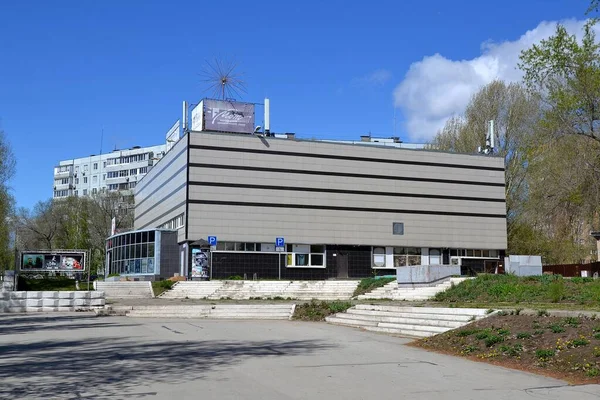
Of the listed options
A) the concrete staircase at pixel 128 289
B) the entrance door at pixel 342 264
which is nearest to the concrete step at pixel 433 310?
the concrete staircase at pixel 128 289

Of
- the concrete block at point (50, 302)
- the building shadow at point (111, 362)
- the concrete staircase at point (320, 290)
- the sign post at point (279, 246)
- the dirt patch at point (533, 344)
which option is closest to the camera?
the building shadow at point (111, 362)

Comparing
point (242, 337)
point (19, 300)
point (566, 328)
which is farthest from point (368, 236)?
point (566, 328)

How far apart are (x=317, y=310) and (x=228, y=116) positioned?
34479 mm

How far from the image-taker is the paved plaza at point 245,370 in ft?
30.7

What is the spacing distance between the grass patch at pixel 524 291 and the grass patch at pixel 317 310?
16.3 ft

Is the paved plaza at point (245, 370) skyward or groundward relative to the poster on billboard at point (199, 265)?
groundward

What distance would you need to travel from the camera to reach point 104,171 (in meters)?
128

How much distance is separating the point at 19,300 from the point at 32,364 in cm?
1969

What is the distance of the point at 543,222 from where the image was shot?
40688mm

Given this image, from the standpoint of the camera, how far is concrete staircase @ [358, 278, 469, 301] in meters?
30.4

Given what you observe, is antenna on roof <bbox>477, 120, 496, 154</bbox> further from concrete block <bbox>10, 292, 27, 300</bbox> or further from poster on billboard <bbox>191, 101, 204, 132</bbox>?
concrete block <bbox>10, 292, 27, 300</bbox>

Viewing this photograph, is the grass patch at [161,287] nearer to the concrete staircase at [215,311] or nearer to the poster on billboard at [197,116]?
the concrete staircase at [215,311]

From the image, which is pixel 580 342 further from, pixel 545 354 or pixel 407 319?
pixel 407 319

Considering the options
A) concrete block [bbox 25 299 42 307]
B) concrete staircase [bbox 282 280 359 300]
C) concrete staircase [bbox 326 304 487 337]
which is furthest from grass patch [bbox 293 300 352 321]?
concrete block [bbox 25 299 42 307]
